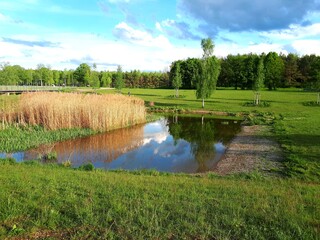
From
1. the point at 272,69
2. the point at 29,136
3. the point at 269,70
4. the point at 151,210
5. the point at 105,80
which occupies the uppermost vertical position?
the point at 272,69

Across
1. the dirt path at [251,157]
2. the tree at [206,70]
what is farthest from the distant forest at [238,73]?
the dirt path at [251,157]

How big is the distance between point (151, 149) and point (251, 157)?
5939 mm

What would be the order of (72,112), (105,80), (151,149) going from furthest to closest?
(105,80)
(72,112)
(151,149)

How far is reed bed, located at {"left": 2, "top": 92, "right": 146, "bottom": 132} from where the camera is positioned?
1944 cm

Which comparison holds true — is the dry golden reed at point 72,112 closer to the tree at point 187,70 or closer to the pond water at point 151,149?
the pond water at point 151,149

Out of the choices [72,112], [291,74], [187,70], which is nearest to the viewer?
[72,112]

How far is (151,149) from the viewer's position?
16938 mm

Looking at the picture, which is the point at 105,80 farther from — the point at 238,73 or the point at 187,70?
the point at 238,73

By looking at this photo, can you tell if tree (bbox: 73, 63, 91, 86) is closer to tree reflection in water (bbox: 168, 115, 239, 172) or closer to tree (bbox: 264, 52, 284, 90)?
tree (bbox: 264, 52, 284, 90)

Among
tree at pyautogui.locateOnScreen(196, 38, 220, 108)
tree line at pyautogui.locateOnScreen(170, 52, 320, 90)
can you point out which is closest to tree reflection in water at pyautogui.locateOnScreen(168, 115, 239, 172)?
tree at pyautogui.locateOnScreen(196, 38, 220, 108)

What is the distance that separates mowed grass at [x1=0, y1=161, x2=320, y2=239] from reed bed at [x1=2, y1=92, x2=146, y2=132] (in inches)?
485

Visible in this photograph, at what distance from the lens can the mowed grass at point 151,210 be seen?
4.73 meters

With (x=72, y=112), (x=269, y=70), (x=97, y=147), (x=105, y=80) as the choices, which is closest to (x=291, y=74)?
(x=269, y=70)

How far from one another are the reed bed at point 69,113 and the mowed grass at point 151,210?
12.3m
